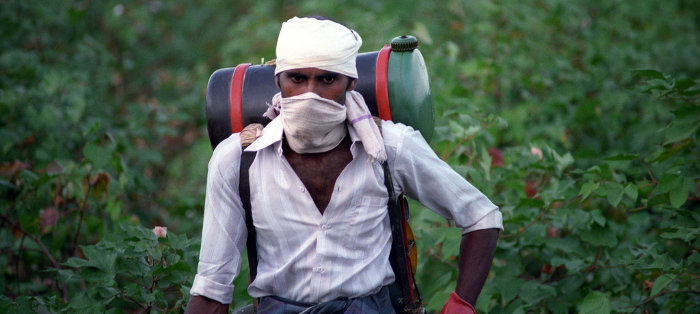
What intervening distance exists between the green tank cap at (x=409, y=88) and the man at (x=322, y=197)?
162 mm

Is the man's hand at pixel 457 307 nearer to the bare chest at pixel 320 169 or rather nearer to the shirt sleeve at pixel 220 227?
the bare chest at pixel 320 169

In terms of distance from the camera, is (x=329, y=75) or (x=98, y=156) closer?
(x=329, y=75)

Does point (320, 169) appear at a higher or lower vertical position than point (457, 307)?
higher

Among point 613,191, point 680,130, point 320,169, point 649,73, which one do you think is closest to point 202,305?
point 320,169

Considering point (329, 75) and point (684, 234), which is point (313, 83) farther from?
point (684, 234)

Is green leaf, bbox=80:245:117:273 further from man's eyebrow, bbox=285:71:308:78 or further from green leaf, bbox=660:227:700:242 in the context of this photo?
green leaf, bbox=660:227:700:242

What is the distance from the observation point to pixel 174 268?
289 cm

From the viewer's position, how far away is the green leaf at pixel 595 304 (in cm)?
304

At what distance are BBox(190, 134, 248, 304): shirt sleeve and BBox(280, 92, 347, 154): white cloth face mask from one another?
0.66ft

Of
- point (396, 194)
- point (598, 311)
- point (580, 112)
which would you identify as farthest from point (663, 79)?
point (580, 112)

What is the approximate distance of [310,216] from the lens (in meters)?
2.40

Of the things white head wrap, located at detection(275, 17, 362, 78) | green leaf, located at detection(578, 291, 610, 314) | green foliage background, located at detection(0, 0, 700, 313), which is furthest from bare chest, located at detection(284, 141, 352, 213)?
green leaf, located at detection(578, 291, 610, 314)

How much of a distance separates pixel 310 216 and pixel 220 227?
0.28m

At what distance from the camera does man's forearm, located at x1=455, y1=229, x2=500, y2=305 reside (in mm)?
2463
